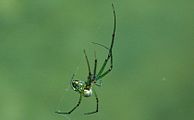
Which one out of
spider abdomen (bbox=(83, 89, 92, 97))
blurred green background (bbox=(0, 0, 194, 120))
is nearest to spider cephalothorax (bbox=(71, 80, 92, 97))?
spider abdomen (bbox=(83, 89, 92, 97))

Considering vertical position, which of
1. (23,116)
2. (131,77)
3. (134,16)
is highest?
(134,16)

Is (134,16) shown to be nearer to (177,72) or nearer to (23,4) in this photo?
(177,72)

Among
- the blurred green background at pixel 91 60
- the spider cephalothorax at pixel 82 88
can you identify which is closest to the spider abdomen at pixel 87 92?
the spider cephalothorax at pixel 82 88

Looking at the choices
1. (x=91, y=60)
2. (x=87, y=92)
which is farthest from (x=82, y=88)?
(x=91, y=60)

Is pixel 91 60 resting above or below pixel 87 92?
above

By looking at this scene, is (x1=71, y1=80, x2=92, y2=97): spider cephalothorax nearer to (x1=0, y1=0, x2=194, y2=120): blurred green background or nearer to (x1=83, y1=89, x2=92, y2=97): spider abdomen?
(x1=83, y1=89, x2=92, y2=97): spider abdomen

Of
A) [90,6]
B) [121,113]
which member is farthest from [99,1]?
[121,113]

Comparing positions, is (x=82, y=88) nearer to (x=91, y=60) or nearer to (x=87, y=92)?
(x=87, y=92)

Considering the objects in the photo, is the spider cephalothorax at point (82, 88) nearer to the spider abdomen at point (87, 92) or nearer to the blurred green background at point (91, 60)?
the spider abdomen at point (87, 92)
